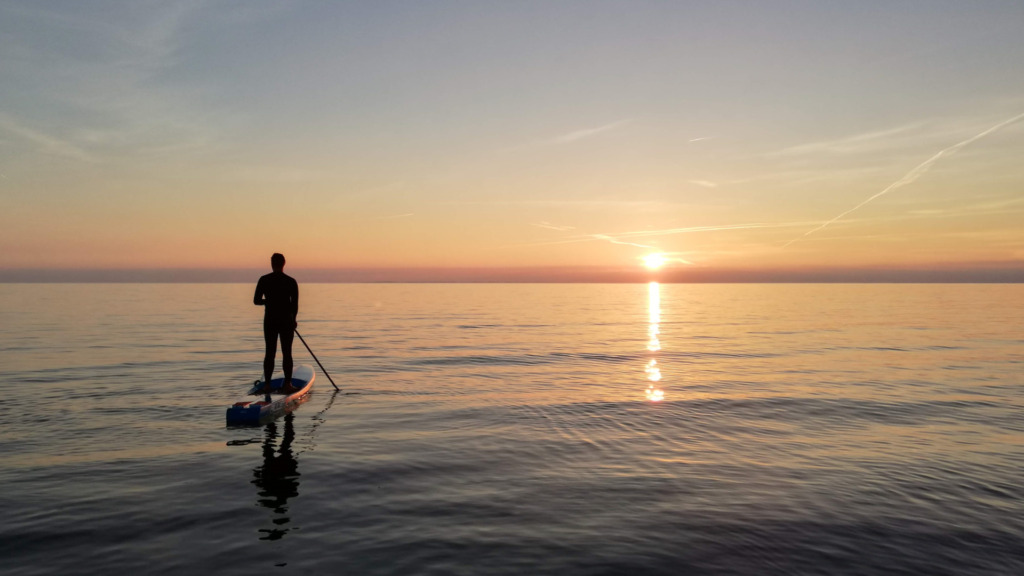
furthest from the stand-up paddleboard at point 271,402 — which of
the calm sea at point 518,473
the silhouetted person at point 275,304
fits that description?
the calm sea at point 518,473

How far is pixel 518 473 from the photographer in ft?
34.6

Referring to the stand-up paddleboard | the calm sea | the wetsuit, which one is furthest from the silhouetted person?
the calm sea

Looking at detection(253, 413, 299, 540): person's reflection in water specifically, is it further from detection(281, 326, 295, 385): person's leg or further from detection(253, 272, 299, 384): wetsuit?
detection(281, 326, 295, 385): person's leg

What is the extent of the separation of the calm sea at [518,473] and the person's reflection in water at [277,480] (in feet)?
0.23

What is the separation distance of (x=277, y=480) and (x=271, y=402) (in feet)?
18.9

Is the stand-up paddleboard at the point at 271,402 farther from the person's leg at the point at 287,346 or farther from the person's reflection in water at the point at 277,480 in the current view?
the person's reflection in water at the point at 277,480

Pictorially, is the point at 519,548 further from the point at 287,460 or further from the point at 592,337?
the point at 592,337

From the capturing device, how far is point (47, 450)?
1163 centimetres

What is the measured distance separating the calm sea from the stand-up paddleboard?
568 millimetres

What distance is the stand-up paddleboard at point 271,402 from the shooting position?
564 inches

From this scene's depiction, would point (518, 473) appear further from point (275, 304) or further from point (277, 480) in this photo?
point (275, 304)

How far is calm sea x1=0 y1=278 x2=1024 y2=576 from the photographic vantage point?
7102 mm

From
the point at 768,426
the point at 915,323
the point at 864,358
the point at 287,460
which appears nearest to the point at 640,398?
the point at 768,426

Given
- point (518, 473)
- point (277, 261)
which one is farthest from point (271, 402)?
point (518, 473)
